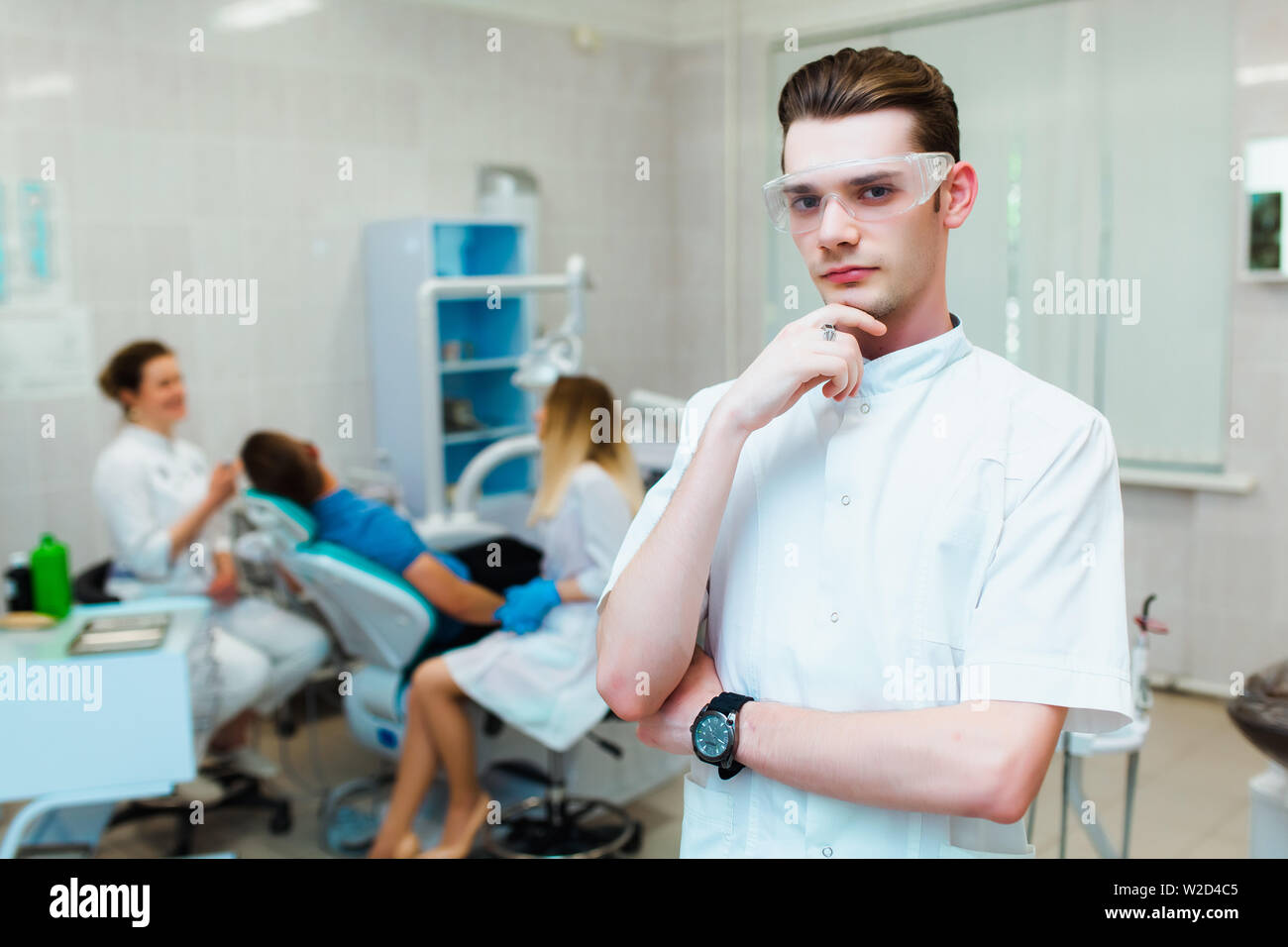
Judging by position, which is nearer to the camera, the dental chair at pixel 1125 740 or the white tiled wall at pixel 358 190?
the dental chair at pixel 1125 740

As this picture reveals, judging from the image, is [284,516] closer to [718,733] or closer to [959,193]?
[718,733]

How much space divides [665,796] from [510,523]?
3.26 feet

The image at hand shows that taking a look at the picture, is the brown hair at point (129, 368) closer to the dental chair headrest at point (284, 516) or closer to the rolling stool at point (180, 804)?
the rolling stool at point (180, 804)

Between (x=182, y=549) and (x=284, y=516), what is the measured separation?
530 mm

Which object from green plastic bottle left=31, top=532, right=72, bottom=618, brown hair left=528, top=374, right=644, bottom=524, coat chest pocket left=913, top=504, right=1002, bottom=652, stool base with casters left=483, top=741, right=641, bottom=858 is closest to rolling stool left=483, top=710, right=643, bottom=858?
stool base with casters left=483, top=741, right=641, bottom=858

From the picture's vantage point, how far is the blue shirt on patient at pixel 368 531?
8.83ft

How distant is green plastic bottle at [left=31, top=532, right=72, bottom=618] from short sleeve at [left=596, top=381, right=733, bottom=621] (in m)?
1.77

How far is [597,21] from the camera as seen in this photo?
3.71 m

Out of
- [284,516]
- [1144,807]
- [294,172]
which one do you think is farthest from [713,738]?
[294,172]

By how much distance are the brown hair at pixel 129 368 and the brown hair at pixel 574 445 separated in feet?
3.82

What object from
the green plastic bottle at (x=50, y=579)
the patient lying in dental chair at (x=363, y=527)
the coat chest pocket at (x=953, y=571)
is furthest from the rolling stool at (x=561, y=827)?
the coat chest pocket at (x=953, y=571)
